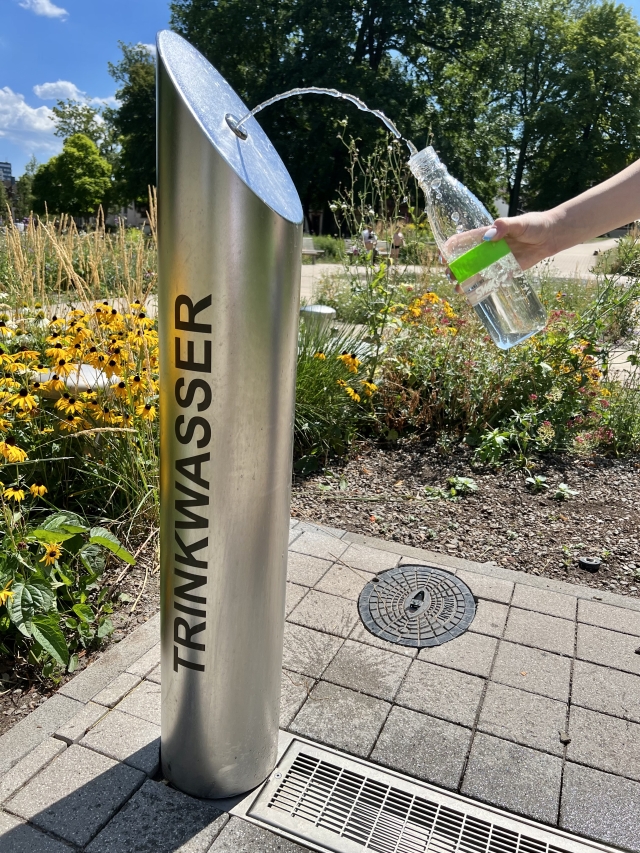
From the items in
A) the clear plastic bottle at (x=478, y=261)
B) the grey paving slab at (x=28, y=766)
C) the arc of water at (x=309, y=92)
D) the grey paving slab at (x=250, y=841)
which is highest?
the arc of water at (x=309, y=92)

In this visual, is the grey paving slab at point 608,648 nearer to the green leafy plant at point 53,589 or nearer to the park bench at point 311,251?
the green leafy plant at point 53,589

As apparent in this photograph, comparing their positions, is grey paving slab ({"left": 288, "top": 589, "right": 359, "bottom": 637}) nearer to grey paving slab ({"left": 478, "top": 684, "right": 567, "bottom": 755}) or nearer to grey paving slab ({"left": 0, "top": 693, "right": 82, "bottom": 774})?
grey paving slab ({"left": 478, "top": 684, "right": 567, "bottom": 755})

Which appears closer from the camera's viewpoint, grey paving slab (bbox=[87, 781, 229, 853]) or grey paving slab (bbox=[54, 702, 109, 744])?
grey paving slab (bbox=[87, 781, 229, 853])

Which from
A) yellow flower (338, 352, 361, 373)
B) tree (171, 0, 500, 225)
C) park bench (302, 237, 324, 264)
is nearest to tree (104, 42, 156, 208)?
tree (171, 0, 500, 225)

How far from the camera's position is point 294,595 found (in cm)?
307

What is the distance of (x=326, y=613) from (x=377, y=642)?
0.99 ft

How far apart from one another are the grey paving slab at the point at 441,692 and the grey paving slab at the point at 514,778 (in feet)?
0.43

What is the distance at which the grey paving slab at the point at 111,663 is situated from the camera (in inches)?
94.6

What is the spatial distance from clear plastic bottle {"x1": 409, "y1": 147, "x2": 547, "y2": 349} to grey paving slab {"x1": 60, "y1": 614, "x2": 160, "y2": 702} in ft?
6.24

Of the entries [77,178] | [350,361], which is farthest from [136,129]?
[350,361]

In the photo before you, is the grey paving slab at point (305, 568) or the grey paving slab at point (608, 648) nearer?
the grey paving slab at point (608, 648)

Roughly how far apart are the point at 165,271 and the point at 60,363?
1.97 m

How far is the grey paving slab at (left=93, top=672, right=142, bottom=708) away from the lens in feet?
7.67

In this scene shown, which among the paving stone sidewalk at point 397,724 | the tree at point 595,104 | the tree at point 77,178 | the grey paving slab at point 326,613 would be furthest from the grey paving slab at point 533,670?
the tree at point 77,178
